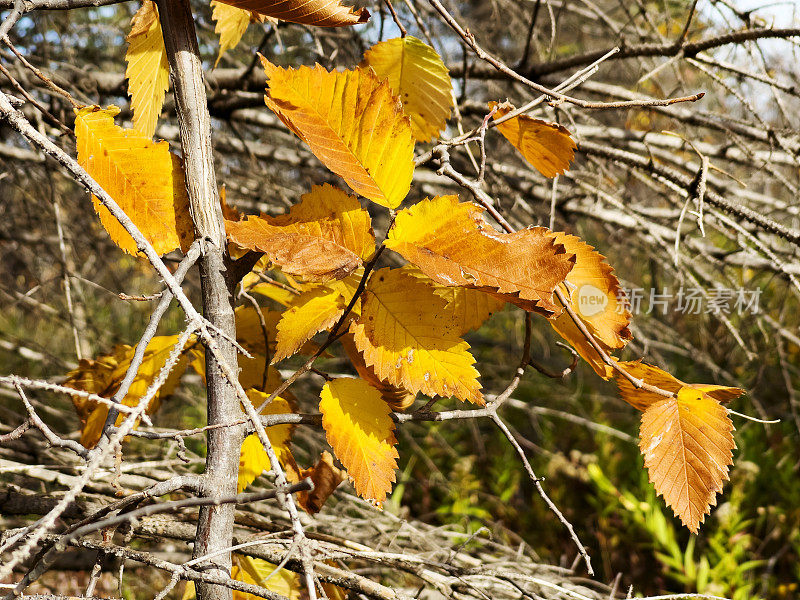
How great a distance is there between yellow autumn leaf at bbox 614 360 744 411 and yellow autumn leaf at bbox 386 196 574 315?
168mm

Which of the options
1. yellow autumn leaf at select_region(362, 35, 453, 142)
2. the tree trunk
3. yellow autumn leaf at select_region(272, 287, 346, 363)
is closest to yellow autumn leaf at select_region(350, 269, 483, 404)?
yellow autumn leaf at select_region(272, 287, 346, 363)

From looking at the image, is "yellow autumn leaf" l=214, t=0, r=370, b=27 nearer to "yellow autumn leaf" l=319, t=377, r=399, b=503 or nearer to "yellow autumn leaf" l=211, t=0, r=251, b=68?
"yellow autumn leaf" l=211, t=0, r=251, b=68

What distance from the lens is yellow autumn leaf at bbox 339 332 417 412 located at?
681mm

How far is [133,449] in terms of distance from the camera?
6.10ft

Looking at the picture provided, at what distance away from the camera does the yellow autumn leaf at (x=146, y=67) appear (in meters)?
0.68

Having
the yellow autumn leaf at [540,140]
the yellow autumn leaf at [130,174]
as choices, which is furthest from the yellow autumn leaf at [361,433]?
the yellow autumn leaf at [540,140]

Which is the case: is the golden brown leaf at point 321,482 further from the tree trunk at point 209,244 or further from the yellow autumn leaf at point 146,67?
the yellow autumn leaf at point 146,67

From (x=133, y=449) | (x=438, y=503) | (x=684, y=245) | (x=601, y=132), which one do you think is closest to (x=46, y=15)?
(x=133, y=449)

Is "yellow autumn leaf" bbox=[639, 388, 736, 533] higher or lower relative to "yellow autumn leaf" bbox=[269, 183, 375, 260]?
lower

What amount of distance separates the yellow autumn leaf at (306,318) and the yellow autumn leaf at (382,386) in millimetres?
61

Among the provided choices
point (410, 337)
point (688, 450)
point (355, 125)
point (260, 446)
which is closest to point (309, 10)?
point (355, 125)

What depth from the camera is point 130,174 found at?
610 millimetres

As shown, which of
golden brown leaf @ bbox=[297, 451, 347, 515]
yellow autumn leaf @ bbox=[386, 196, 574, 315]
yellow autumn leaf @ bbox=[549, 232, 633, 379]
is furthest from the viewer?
golden brown leaf @ bbox=[297, 451, 347, 515]

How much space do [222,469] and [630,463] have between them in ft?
9.30
